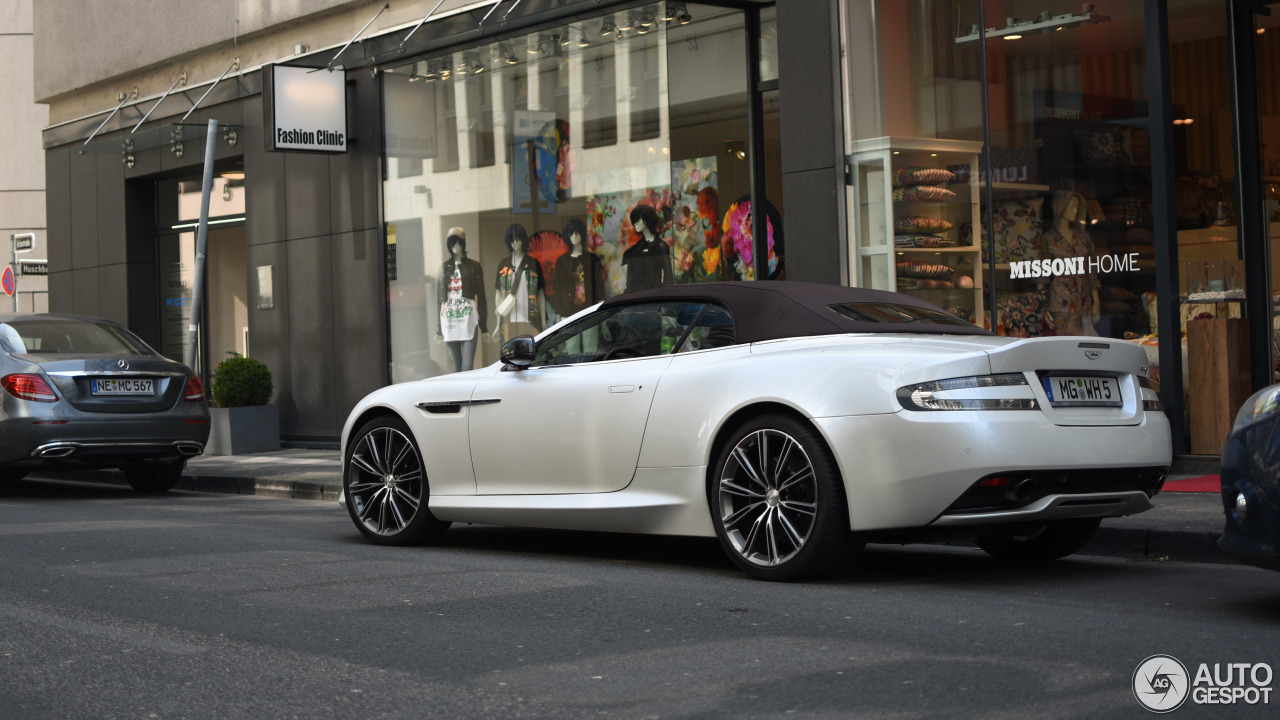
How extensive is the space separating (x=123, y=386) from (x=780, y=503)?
300 inches

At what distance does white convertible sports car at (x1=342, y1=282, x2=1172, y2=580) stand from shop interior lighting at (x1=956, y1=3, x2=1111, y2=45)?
4.95 metres

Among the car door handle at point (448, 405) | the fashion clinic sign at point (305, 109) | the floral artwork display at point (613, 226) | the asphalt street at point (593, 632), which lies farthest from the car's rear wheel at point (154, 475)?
the car door handle at point (448, 405)

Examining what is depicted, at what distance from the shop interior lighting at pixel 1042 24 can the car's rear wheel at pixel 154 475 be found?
7.87 m

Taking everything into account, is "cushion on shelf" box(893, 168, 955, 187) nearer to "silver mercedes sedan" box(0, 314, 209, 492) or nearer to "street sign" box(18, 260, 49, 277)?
"silver mercedes sedan" box(0, 314, 209, 492)

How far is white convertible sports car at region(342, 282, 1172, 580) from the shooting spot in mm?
5918

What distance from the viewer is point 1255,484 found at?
518 centimetres

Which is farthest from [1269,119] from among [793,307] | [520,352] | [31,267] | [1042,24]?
[31,267]

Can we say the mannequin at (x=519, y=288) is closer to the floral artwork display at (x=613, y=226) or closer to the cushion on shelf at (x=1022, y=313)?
the floral artwork display at (x=613, y=226)

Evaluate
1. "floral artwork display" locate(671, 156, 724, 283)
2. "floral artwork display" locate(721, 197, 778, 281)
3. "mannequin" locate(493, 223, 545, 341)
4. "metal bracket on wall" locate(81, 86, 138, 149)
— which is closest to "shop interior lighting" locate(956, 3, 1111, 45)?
"floral artwork display" locate(721, 197, 778, 281)

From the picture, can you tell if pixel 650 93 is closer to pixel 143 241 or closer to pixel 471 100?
pixel 471 100

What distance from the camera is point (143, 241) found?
21531 mm

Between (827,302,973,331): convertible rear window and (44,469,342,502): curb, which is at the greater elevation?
(827,302,973,331): convertible rear window

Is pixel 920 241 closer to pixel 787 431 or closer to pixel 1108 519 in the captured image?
pixel 1108 519

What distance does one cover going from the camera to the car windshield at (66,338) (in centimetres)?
1217
